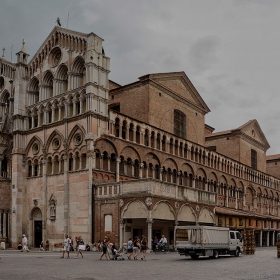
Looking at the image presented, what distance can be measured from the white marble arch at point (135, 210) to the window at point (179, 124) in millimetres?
18843

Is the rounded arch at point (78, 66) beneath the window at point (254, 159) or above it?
above

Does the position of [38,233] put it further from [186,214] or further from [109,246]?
[109,246]

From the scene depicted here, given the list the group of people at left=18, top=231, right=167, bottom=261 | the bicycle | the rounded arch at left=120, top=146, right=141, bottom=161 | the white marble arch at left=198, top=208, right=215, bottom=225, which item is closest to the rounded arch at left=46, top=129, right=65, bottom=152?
the rounded arch at left=120, top=146, right=141, bottom=161

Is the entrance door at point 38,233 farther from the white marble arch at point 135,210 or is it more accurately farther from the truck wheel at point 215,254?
the truck wheel at point 215,254

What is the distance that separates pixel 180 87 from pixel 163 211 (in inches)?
893

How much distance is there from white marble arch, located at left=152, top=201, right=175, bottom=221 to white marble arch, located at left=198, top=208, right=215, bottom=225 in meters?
5.24

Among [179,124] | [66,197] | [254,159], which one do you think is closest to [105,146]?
[66,197]

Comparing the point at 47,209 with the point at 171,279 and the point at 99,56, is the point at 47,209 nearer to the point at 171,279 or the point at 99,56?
the point at 99,56

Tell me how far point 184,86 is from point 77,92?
18.5 metres

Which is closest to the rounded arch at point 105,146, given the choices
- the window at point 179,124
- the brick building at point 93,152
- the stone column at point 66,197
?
the brick building at point 93,152

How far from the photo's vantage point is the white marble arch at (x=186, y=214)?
129 feet

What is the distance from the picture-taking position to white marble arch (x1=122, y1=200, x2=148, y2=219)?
35750mm

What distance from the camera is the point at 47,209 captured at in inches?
1693

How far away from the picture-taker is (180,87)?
2202 inches
